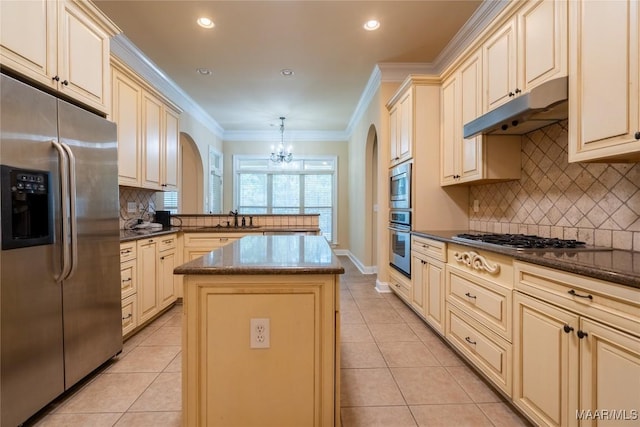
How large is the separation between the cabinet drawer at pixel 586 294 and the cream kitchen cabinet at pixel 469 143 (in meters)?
1.21

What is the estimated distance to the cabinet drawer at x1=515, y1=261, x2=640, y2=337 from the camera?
1.05 meters

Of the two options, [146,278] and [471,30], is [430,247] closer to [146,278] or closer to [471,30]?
[471,30]

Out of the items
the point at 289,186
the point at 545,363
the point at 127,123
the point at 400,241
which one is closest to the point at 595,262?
the point at 545,363

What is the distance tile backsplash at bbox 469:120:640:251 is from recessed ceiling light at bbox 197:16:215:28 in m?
3.12

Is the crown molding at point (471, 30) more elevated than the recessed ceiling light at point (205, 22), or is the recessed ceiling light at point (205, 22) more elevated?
the recessed ceiling light at point (205, 22)

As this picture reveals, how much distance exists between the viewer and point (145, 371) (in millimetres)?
2125

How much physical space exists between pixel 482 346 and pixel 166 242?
3095 mm

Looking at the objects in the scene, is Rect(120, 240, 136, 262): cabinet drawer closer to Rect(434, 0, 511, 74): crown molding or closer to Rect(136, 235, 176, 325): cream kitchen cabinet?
Rect(136, 235, 176, 325): cream kitchen cabinet

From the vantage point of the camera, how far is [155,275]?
3020mm

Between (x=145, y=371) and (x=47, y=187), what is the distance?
1.39m

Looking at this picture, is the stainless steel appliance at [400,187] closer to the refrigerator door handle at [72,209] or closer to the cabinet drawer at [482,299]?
the cabinet drawer at [482,299]

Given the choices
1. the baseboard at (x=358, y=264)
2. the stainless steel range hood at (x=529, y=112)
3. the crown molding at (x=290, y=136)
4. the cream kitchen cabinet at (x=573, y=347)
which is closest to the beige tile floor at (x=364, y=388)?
the cream kitchen cabinet at (x=573, y=347)

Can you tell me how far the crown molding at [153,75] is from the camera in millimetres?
3291

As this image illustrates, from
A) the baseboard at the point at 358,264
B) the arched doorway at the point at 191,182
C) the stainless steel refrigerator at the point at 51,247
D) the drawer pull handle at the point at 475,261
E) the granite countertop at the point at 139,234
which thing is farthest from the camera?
the arched doorway at the point at 191,182
